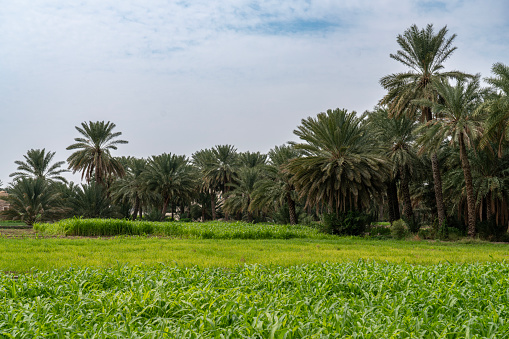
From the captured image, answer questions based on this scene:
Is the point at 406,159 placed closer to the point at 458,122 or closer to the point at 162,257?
the point at 458,122

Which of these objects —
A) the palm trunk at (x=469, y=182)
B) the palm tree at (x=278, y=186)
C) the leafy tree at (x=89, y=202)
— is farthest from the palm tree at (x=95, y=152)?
the palm trunk at (x=469, y=182)

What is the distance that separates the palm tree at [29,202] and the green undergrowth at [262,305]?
2824cm

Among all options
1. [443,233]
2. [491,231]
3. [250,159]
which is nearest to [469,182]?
[443,233]

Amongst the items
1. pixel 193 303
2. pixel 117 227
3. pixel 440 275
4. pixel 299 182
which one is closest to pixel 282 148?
pixel 299 182

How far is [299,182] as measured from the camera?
76.3ft

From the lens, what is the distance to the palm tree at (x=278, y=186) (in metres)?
30.5

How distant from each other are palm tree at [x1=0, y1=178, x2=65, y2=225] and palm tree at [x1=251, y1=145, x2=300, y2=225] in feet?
55.0

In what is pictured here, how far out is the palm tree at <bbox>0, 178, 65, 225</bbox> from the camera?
3231cm

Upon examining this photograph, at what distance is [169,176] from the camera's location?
4150cm

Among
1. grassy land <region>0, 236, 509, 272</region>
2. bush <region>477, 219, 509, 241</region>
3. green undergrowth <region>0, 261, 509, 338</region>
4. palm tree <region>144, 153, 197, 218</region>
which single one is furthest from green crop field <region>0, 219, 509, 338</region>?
palm tree <region>144, 153, 197, 218</region>

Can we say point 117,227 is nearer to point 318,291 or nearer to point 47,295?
point 47,295

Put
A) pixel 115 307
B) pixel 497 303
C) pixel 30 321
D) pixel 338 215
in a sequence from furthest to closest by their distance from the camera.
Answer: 1. pixel 338 215
2. pixel 497 303
3. pixel 115 307
4. pixel 30 321

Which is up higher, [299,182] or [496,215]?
[299,182]

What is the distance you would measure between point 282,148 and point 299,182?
854 cm
